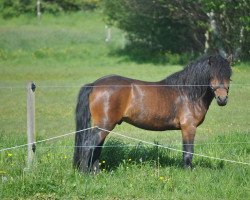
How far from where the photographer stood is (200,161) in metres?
9.01

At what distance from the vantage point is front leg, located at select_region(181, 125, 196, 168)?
8.45 m

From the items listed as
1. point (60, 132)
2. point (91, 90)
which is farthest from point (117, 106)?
point (60, 132)

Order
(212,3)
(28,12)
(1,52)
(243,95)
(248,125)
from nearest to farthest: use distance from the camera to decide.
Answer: (248,125)
(243,95)
(212,3)
(1,52)
(28,12)

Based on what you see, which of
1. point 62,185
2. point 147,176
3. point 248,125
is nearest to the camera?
point 62,185

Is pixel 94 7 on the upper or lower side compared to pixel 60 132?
upper

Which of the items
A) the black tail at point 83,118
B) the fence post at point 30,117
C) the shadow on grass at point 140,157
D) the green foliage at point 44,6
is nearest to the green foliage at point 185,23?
the green foliage at point 44,6

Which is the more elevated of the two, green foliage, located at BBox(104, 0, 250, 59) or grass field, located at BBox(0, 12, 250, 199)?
green foliage, located at BBox(104, 0, 250, 59)

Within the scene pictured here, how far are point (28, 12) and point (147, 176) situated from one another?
134 feet

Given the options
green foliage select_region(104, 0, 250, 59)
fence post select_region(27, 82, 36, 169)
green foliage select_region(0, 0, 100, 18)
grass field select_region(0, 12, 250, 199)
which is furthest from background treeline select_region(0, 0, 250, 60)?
fence post select_region(27, 82, 36, 169)

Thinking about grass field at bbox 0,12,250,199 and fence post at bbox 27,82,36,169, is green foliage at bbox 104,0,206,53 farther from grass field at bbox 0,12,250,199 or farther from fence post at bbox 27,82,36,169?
fence post at bbox 27,82,36,169

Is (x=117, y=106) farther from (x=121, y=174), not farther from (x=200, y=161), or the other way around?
(x=200, y=161)

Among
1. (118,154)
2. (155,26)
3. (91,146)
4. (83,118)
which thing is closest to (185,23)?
(155,26)

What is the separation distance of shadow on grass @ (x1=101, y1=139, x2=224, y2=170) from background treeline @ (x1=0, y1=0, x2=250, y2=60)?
15.0 meters

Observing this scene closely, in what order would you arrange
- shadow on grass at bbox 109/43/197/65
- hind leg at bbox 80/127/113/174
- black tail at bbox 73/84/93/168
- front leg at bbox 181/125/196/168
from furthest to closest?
shadow on grass at bbox 109/43/197/65, front leg at bbox 181/125/196/168, black tail at bbox 73/84/93/168, hind leg at bbox 80/127/113/174
